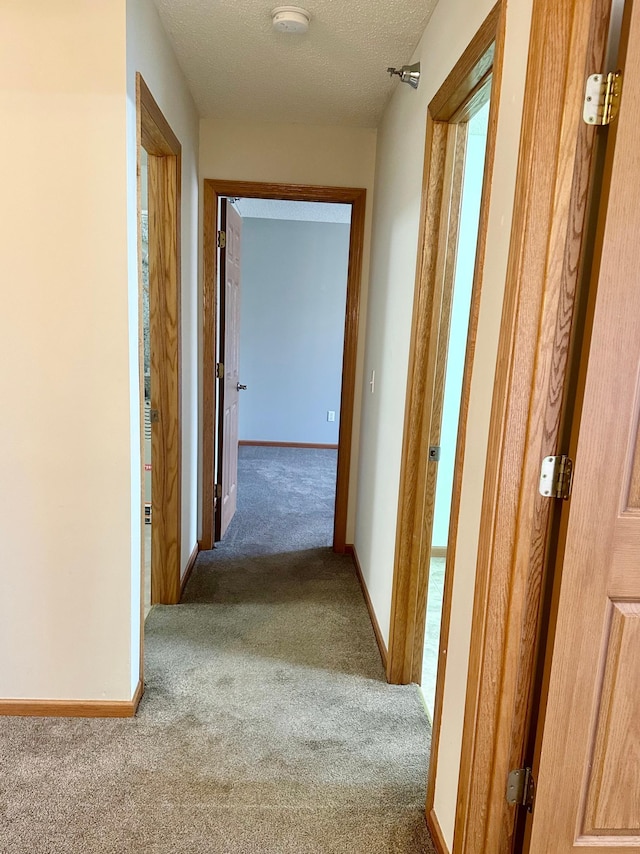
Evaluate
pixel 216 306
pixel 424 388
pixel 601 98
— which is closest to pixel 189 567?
pixel 216 306

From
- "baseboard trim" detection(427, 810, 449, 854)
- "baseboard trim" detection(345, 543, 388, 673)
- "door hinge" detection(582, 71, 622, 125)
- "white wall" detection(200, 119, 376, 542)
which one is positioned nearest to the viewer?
"door hinge" detection(582, 71, 622, 125)

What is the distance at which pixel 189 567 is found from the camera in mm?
3031

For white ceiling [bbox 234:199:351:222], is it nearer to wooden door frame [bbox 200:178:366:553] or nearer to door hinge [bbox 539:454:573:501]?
wooden door frame [bbox 200:178:366:553]

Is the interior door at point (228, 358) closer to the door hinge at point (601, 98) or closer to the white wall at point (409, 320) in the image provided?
the white wall at point (409, 320)

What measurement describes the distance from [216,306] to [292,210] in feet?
9.61

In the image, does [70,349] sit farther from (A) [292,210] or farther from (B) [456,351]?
(A) [292,210]

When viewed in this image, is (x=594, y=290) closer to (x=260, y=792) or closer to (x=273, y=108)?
(x=260, y=792)

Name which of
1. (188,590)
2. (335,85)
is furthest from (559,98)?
(188,590)

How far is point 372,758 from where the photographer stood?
180cm

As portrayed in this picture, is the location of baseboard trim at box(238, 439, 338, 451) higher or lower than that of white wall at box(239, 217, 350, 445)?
lower

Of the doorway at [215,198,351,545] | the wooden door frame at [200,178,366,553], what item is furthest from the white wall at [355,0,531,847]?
the doorway at [215,198,351,545]

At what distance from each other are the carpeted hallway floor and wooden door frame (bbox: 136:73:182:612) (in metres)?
0.29

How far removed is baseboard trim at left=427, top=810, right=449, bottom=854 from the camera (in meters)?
1.43

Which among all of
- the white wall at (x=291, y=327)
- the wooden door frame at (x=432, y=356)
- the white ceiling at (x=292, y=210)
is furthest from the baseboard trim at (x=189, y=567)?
the white ceiling at (x=292, y=210)
